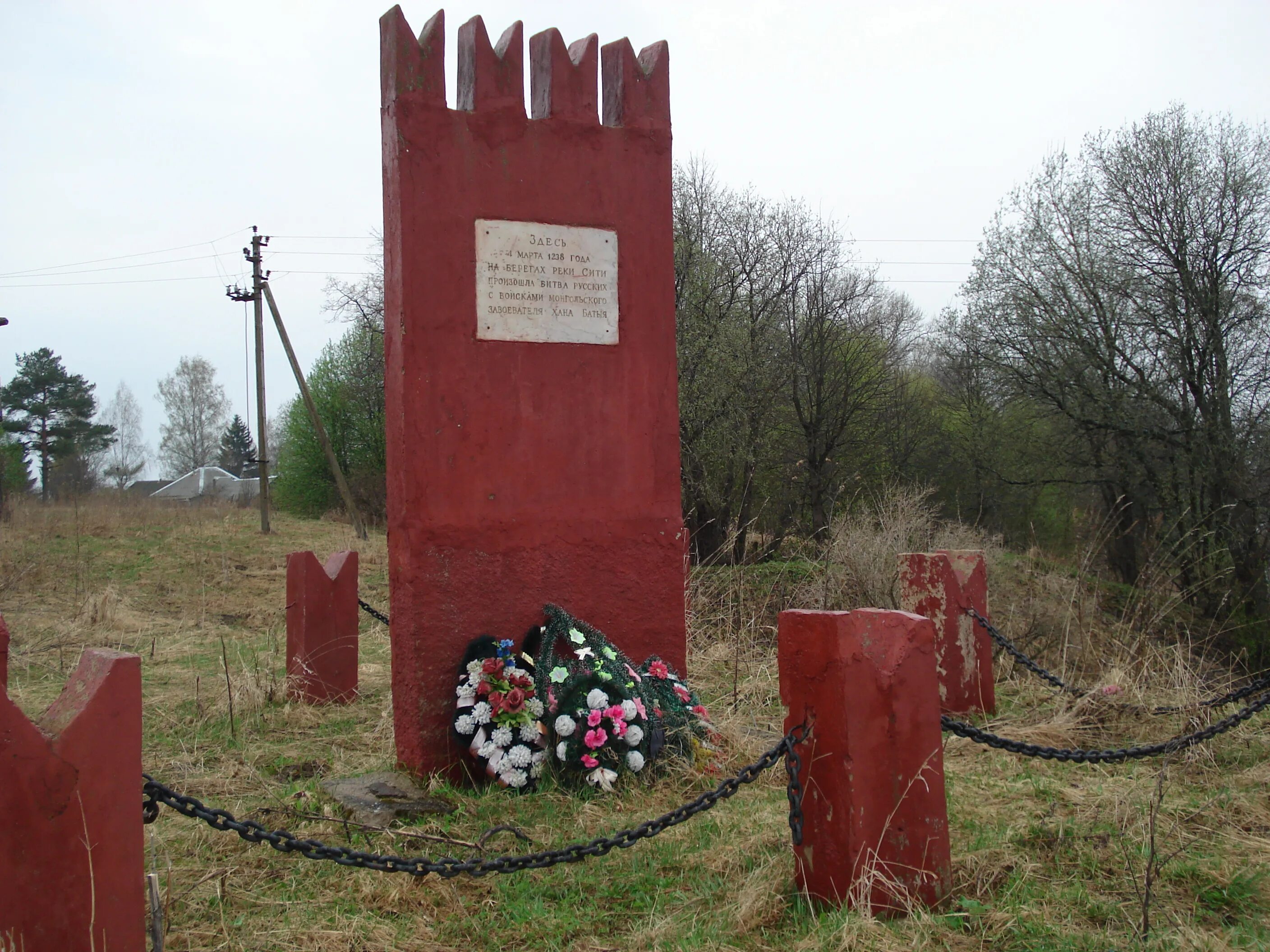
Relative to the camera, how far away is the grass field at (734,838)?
309cm

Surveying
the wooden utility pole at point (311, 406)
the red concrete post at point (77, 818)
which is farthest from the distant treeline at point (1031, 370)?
the red concrete post at point (77, 818)

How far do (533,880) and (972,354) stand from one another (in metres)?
23.8

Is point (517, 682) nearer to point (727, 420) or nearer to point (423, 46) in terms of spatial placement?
point (423, 46)

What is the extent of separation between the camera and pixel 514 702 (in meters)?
4.84

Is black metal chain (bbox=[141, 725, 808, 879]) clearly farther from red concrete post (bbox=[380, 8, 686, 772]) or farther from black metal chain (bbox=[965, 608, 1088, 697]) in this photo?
black metal chain (bbox=[965, 608, 1088, 697])

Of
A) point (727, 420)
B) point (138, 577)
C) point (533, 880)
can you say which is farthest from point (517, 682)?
point (727, 420)

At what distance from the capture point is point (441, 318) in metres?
5.05

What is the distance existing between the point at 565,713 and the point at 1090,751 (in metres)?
2.33

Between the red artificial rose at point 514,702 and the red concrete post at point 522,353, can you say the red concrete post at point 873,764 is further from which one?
the red concrete post at point 522,353

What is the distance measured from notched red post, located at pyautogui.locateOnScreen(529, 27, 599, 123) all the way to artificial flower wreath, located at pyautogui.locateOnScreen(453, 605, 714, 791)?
275 centimetres

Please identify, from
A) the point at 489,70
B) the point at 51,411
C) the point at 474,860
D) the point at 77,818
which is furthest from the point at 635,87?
the point at 51,411

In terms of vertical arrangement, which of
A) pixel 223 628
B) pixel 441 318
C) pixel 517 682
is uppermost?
pixel 441 318

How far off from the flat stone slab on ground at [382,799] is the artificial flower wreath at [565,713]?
0.39 metres

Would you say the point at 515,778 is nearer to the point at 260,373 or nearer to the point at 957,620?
the point at 957,620
